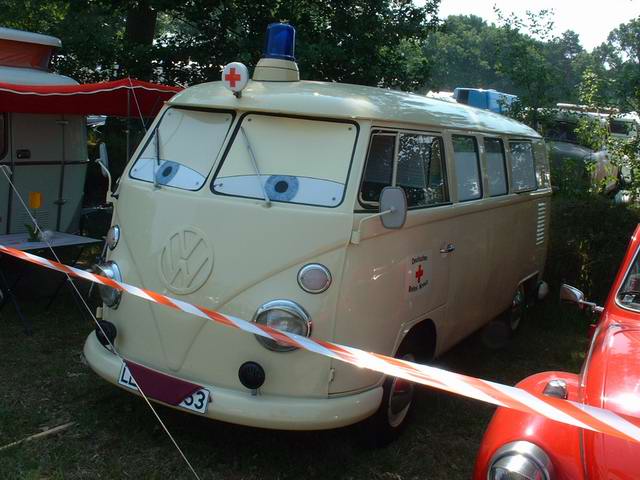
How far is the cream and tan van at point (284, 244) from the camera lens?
3711 mm

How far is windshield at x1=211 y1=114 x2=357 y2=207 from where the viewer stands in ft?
13.0

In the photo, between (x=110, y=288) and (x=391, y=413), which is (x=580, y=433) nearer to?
(x=391, y=413)

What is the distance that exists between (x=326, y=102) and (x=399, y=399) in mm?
1949

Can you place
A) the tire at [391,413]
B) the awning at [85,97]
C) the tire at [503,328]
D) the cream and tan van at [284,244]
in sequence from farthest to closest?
the tire at [503,328] → the awning at [85,97] → the tire at [391,413] → the cream and tan van at [284,244]

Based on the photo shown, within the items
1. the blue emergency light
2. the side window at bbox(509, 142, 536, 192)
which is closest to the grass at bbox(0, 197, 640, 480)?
the side window at bbox(509, 142, 536, 192)

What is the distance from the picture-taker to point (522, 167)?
6.43 meters

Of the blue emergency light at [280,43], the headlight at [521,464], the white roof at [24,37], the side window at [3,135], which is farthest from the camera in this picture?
the white roof at [24,37]

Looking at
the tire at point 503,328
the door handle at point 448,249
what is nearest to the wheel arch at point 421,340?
the door handle at point 448,249

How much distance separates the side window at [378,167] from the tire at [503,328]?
2.88 meters

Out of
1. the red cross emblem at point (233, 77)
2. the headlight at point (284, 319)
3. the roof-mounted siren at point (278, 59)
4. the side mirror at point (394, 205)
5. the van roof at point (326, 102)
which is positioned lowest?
the headlight at point (284, 319)

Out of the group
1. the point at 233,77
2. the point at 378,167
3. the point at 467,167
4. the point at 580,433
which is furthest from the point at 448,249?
the point at 580,433

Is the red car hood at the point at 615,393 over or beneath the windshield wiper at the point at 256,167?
beneath

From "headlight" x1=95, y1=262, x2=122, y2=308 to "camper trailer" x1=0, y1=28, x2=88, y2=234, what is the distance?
3185 mm

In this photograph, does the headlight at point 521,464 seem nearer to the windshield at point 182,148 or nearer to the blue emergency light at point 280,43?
the windshield at point 182,148
